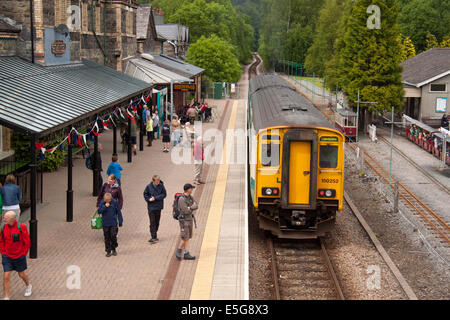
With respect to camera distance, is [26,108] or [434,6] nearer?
[26,108]

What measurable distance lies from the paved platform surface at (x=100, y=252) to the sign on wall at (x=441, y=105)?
73.1ft

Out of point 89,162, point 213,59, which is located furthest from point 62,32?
point 213,59

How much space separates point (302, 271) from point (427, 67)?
103ft

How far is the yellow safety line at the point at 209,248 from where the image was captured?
10492 millimetres

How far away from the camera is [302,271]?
12961mm

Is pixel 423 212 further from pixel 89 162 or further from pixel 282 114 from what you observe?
pixel 89 162

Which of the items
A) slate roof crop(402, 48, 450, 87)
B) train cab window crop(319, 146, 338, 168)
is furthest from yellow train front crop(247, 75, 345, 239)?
slate roof crop(402, 48, 450, 87)

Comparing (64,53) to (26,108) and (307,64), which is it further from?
(307,64)

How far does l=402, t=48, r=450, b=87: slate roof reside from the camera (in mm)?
37125

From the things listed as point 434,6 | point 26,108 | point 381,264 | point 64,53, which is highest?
point 434,6

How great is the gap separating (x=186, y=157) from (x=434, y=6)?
58.9 meters

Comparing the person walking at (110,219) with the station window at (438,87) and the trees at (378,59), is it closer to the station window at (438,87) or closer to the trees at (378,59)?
the trees at (378,59)

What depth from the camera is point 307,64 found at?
57344 millimetres

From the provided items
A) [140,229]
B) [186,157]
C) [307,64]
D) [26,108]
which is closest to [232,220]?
[140,229]
